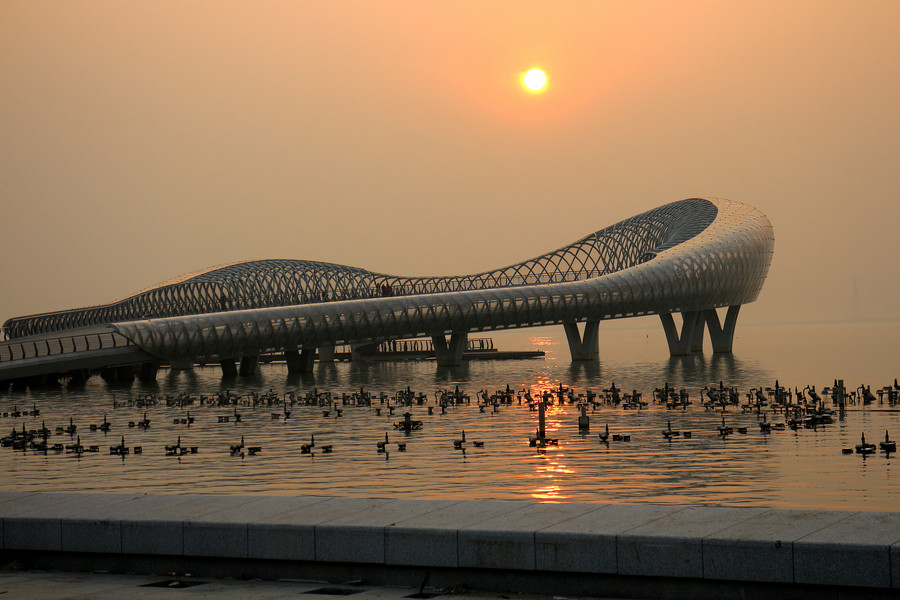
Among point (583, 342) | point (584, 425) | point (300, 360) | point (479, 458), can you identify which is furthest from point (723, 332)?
point (479, 458)

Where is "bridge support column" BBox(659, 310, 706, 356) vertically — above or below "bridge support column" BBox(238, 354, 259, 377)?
above

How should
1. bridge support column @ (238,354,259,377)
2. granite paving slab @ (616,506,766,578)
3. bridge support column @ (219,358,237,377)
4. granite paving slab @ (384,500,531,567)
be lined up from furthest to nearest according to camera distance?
bridge support column @ (238,354,259,377)
bridge support column @ (219,358,237,377)
granite paving slab @ (384,500,531,567)
granite paving slab @ (616,506,766,578)

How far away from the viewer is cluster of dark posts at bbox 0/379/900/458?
49.8 meters

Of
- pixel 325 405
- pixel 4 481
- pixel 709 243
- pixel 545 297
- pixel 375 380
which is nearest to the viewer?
pixel 4 481

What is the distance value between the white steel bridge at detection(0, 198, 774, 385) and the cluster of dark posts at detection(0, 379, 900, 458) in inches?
617

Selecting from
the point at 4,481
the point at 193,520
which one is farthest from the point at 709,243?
the point at 193,520

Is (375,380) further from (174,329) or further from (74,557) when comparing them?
(74,557)

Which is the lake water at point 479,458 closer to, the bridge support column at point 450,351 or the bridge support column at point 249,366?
the bridge support column at point 249,366

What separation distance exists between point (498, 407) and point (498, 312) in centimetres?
5664

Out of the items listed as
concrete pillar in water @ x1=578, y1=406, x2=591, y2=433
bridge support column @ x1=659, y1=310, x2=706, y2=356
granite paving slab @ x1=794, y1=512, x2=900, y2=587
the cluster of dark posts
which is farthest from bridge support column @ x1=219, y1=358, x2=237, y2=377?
granite paving slab @ x1=794, y1=512, x2=900, y2=587

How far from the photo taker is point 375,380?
376 feet

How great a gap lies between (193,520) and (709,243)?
135 meters

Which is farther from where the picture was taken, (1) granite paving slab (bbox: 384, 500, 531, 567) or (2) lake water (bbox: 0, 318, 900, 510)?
(2) lake water (bbox: 0, 318, 900, 510)

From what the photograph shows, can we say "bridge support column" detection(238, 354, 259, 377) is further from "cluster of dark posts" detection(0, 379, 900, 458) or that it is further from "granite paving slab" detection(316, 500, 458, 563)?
"granite paving slab" detection(316, 500, 458, 563)
